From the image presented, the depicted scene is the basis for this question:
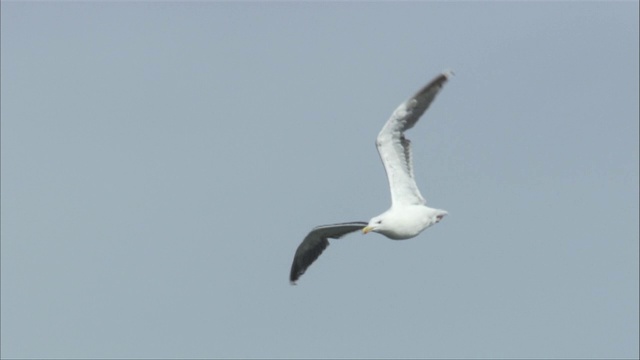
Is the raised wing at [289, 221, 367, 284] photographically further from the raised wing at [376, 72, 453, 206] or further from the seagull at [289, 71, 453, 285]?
the raised wing at [376, 72, 453, 206]

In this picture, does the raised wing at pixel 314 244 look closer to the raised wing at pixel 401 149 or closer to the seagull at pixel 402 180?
the seagull at pixel 402 180

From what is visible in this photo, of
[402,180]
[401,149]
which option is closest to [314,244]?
[402,180]

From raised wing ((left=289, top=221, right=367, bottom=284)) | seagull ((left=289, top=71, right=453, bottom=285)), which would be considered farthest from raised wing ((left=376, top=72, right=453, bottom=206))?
raised wing ((left=289, top=221, right=367, bottom=284))

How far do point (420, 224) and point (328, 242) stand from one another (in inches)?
207

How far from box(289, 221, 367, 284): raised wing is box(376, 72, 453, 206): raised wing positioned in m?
1.68

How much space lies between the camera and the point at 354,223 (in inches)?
1876

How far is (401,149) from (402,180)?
962 mm

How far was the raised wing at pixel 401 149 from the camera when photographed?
155 feet

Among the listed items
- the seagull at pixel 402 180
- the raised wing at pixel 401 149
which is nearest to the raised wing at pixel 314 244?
the seagull at pixel 402 180

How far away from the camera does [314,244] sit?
51.3 meters

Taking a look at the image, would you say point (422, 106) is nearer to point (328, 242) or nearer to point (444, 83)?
point (444, 83)

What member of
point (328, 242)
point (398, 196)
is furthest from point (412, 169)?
point (328, 242)

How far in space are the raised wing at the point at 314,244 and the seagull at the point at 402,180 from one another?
4.0 inches

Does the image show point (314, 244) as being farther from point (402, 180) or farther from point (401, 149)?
point (401, 149)
